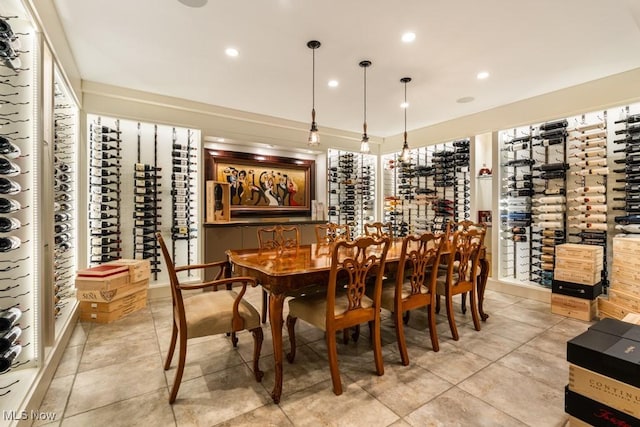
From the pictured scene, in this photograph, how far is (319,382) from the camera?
2.17 m

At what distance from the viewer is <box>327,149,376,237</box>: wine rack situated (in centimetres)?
632

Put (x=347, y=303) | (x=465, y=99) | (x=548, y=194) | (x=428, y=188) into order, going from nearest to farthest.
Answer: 1. (x=347, y=303)
2. (x=548, y=194)
3. (x=465, y=99)
4. (x=428, y=188)

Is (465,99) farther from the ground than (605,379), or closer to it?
farther from the ground

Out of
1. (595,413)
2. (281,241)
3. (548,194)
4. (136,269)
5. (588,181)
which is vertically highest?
(588,181)

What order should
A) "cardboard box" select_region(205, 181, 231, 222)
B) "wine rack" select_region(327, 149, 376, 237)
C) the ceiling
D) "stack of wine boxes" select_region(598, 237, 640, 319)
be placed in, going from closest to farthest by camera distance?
the ceiling → "stack of wine boxes" select_region(598, 237, 640, 319) → "cardboard box" select_region(205, 181, 231, 222) → "wine rack" select_region(327, 149, 376, 237)

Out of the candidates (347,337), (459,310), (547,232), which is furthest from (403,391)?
(547,232)

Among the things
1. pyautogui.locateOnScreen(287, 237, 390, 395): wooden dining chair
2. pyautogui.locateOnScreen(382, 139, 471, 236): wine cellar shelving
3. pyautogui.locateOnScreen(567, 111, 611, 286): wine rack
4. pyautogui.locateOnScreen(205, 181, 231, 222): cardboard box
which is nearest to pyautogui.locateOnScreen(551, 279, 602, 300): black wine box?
pyautogui.locateOnScreen(567, 111, 611, 286): wine rack

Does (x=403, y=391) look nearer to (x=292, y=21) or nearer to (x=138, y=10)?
(x=292, y=21)

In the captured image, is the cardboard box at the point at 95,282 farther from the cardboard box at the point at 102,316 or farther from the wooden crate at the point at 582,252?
the wooden crate at the point at 582,252

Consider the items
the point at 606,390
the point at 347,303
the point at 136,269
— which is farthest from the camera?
the point at 136,269

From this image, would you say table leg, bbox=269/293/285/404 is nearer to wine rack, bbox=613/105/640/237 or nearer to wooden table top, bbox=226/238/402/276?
wooden table top, bbox=226/238/402/276

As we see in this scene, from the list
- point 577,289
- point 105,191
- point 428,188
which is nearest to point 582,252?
point 577,289

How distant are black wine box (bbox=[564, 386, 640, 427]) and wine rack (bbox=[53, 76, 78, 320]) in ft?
13.5

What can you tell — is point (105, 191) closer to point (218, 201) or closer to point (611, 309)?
point (218, 201)
